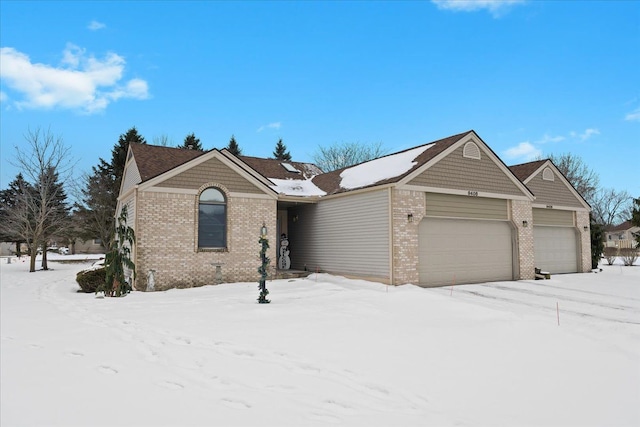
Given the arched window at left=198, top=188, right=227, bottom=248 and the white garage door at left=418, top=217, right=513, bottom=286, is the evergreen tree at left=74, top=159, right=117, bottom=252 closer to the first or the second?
the arched window at left=198, top=188, right=227, bottom=248

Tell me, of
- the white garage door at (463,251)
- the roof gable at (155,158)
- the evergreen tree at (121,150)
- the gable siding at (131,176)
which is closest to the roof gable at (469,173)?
the white garage door at (463,251)

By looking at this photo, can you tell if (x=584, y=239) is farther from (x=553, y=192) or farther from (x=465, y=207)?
(x=465, y=207)

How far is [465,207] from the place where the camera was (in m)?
15.7

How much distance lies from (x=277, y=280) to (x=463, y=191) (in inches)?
317

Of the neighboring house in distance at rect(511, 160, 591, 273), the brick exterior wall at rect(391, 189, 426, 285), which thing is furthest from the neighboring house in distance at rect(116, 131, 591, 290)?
the neighboring house in distance at rect(511, 160, 591, 273)

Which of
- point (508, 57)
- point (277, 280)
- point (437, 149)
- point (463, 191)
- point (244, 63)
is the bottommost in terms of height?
point (277, 280)

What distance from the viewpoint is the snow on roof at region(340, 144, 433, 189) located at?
15.2 metres

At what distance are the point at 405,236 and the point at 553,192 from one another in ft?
37.3

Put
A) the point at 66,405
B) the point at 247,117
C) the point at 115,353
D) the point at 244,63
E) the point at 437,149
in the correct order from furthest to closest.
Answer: the point at 247,117, the point at 244,63, the point at 437,149, the point at 115,353, the point at 66,405

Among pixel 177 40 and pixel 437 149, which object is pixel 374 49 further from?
pixel 177 40

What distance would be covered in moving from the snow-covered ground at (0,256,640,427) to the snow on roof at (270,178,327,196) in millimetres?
8020

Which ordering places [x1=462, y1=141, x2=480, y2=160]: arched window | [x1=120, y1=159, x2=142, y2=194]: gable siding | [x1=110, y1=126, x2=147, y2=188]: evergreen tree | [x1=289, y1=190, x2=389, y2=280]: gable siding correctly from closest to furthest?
1. [x1=289, y1=190, x2=389, y2=280]: gable siding
2. [x1=462, y1=141, x2=480, y2=160]: arched window
3. [x1=120, y1=159, x2=142, y2=194]: gable siding
4. [x1=110, y1=126, x2=147, y2=188]: evergreen tree

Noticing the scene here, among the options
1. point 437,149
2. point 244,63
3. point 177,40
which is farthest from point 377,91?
point 177,40

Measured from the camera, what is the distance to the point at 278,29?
54.6 ft
